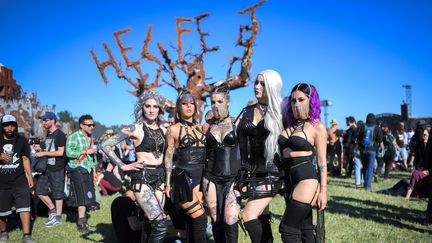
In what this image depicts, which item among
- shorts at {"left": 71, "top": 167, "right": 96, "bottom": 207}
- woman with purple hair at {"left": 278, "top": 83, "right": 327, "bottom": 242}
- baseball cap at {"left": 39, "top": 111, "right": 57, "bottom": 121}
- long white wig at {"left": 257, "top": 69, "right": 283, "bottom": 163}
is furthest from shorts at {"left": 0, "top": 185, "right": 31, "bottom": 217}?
woman with purple hair at {"left": 278, "top": 83, "right": 327, "bottom": 242}

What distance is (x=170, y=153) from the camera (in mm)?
3934

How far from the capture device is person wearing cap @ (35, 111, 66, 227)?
6.51 meters

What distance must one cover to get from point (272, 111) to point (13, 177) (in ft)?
14.3

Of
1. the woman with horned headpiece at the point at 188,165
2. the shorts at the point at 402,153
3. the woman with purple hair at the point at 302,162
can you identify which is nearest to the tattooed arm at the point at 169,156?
the woman with horned headpiece at the point at 188,165

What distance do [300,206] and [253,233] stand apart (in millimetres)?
581

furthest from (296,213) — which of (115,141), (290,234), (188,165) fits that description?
(115,141)

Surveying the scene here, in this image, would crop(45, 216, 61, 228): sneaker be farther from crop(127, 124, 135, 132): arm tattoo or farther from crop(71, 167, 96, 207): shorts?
crop(127, 124, 135, 132): arm tattoo

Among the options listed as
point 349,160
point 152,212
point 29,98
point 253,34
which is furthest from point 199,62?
point 29,98

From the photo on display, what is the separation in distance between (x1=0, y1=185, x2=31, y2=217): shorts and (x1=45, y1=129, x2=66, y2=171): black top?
4.64 feet

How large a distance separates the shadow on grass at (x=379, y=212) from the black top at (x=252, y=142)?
3.61 m

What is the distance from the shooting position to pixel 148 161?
13.0 ft

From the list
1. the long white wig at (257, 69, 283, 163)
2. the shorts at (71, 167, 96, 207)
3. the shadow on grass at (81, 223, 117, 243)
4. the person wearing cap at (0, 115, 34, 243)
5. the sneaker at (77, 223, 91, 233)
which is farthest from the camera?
the shorts at (71, 167, 96, 207)

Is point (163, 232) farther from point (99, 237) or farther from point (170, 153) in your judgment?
point (99, 237)

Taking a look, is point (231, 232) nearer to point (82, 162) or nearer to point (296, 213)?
point (296, 213)
